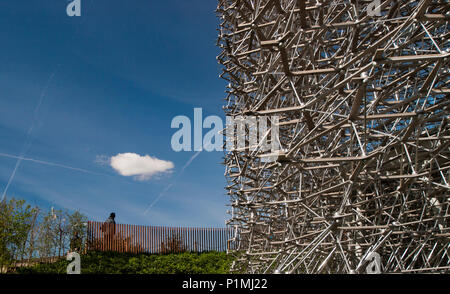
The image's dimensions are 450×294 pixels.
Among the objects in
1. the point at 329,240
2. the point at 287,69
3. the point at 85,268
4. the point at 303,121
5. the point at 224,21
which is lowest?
the point at 85,268

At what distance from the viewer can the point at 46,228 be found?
19125 millimetres

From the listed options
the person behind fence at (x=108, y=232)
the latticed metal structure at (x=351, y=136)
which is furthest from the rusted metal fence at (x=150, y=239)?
the latticed metal structure at (x=351, y=136)

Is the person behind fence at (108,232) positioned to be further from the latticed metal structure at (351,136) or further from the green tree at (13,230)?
the latticed metal structure at (351,136)

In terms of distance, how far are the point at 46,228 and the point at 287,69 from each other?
16.7 m

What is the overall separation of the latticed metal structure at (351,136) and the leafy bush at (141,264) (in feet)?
12.9

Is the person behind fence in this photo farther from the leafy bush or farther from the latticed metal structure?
the latticed metal structure

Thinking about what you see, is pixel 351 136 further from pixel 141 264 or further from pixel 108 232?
pixel 108 232

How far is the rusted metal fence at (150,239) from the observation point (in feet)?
67.6

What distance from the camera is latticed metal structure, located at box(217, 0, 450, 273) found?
279 inches

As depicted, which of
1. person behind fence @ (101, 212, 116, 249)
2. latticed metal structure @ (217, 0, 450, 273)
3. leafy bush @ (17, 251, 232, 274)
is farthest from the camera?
person behind fence @ (101, 212, 116, 249)

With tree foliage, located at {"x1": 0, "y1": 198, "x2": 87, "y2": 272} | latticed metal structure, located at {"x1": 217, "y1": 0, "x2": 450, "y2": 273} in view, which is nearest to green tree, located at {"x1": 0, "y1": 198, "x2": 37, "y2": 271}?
tree foliage, located at {"x1": 0, "y1": 198, "x2": 87, "y2": 272}

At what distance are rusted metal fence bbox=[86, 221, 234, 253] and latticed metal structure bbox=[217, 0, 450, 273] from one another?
29.0 feet
